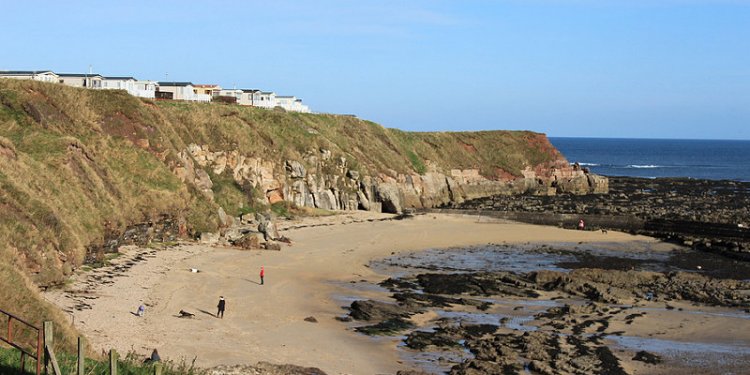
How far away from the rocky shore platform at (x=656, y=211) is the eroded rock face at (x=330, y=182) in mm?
3429

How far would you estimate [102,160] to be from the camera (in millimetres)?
48312

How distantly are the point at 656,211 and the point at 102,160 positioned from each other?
164 feet

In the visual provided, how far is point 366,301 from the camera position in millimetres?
34031

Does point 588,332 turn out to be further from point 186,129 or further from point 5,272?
point 186,129

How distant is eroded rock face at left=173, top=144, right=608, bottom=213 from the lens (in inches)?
2490

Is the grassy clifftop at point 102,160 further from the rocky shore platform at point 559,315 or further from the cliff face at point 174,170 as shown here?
the rocky shore platform at point 559,315

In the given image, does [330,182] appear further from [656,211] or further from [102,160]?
[656,211]

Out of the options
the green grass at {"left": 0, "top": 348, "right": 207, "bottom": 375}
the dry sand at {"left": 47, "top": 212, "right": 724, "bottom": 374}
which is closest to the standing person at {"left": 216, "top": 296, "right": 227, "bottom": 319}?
the dry sand at {"left": 47, "top": 212, "right": 724, "bottom": 374}

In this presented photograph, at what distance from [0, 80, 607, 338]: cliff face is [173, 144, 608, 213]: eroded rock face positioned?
0.11 metres

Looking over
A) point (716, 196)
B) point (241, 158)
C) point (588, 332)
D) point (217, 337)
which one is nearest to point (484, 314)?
point (588, 332)

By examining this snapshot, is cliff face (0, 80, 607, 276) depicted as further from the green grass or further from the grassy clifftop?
the green grass

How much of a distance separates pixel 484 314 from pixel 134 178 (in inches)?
930

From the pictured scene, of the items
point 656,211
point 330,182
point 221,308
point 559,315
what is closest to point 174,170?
point 330,182

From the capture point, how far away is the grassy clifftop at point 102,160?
3206 centimetres
